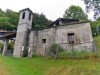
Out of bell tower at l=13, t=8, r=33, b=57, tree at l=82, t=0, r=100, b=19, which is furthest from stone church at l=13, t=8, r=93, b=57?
tree at l=82, t=0, r=100, b=19

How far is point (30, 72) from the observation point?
1367 cm

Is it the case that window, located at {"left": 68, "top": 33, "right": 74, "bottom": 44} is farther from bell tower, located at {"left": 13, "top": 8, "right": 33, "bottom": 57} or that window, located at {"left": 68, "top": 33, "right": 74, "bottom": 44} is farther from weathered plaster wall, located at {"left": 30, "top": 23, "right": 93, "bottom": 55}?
bell tower, located at {"left": 13, "top": 8, "right": 33, "bottom": 57}

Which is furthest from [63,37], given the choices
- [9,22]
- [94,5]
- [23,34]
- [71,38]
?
[9,22]

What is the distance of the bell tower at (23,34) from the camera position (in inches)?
962

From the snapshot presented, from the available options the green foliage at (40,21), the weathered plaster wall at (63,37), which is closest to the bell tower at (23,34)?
the weathered plaster wall at (63,37)

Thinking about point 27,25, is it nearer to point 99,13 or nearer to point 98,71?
point 98,71

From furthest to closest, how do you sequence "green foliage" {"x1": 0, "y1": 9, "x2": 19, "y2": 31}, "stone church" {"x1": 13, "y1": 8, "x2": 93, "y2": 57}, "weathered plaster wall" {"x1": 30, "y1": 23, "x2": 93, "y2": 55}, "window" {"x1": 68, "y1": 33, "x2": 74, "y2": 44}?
"green foliage" {"x1": 0, "y1": 9, "x2": 19, "y2": 31} < "window" {"x1": 68, "y1": 33, "x2": 74, "y2": 44} < "stone church" {"x1": 13, "y1": 8, "x2": 93, "y2": 57} < "weathered plaster wall" {"x1": 30, "y1": 23, "x2": 93, "y2": 55}

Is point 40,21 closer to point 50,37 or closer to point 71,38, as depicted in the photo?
point 50,37

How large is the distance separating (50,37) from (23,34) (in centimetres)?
455

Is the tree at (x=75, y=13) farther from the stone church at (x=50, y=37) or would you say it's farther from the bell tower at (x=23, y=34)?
the bell tower at (x=23, y=34)

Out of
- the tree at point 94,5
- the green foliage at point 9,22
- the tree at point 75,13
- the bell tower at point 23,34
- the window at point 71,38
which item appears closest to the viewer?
the window at point 71,38

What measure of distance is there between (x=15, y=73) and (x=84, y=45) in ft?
30.4

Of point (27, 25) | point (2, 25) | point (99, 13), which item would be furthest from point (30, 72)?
point (2, 25)

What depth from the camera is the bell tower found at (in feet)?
80.1
